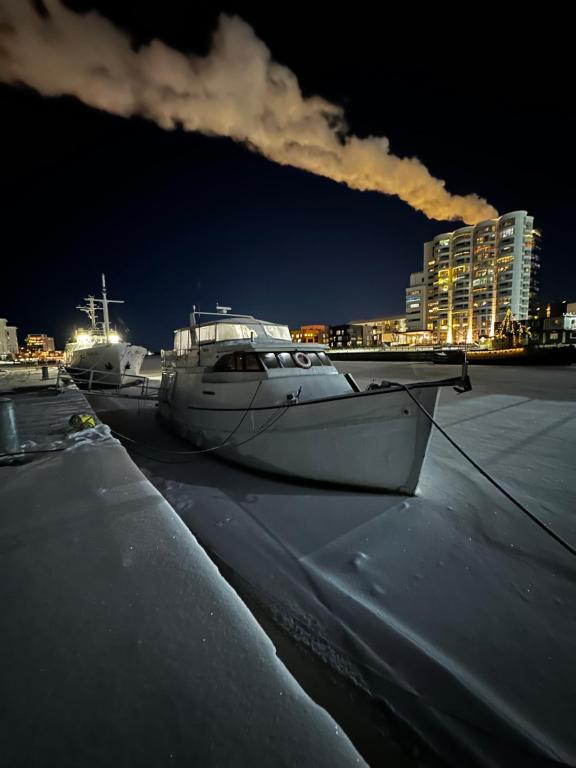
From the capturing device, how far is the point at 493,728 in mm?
1977

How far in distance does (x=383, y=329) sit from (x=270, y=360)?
93762 millimetres

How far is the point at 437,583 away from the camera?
321cm

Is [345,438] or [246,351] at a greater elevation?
[246,351]

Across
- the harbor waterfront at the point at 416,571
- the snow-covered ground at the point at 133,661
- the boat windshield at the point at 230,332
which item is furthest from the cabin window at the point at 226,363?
the snow-covered ground at the point at 133,661

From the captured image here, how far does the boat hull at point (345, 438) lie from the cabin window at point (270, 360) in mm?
1105

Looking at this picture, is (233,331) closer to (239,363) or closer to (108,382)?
(239,363)

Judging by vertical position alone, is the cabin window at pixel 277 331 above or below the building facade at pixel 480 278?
below

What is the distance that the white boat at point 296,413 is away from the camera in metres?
4.83

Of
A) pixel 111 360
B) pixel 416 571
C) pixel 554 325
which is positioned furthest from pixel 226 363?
pixel 554 325

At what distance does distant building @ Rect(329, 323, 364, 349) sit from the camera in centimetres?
9256

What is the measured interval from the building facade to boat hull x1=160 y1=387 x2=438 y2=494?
7746 centimetres

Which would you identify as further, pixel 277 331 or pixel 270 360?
pixel 277 331

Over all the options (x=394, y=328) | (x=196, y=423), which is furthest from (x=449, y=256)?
(x=196, y=423)

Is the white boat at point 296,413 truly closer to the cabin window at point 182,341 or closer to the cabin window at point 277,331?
the cabin window at point 277,331
